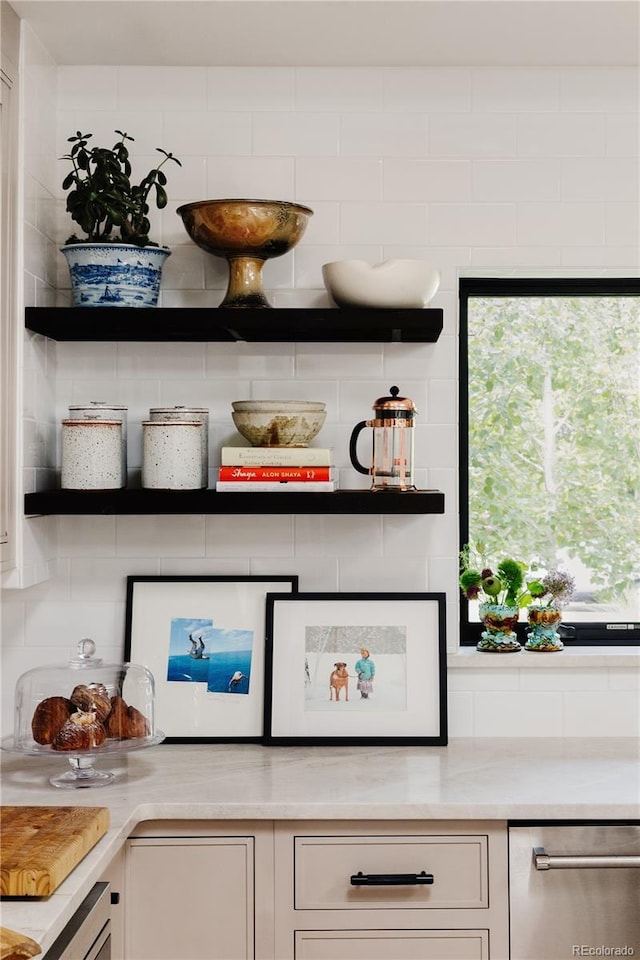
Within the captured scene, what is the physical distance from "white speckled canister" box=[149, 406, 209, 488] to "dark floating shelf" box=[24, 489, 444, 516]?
0.10m

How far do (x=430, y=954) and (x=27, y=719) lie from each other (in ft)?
3.13

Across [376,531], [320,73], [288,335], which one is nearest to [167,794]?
[376,531]

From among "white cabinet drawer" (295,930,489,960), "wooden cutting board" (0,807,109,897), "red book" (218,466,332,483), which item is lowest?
"white cabinet drawer" (295,930,489,960)

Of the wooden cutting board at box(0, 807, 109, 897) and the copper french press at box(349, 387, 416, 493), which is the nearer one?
the wooden cutting board at box(0, 807, 109, 897)

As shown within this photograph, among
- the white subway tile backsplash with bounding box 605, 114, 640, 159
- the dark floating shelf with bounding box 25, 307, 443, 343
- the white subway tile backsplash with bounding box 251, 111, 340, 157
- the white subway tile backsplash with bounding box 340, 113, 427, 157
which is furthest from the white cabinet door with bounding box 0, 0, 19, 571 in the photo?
the white subway tile backsplash with bounding box 605, 114, 640, 159

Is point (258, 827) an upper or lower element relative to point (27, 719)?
lower

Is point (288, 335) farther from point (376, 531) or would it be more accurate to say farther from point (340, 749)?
point (340, 749)

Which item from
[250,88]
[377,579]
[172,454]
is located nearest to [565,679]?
[377,579]

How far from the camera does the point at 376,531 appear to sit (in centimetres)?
246

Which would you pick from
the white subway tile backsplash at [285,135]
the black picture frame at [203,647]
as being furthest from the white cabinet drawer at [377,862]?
the white subway tile backsplash at [285,135]

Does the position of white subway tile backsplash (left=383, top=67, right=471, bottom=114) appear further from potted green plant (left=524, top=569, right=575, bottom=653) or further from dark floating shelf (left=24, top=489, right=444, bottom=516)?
potted green plant (left=524, top=569, right=575, bottom=653)

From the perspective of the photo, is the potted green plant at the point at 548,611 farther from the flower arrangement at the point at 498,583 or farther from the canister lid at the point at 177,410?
the canister lid at the point at 177,410

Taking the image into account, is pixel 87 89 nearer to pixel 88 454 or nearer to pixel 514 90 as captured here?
pixel 88 454

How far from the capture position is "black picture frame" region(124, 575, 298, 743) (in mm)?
2371
